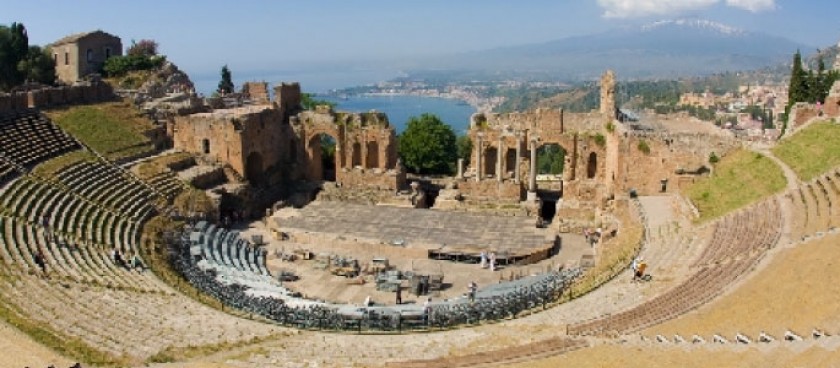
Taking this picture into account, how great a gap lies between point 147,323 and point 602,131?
32.6 metres

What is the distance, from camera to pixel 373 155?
50375 mm

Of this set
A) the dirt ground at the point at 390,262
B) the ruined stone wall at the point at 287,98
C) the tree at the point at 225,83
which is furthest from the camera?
the tree at the point at 225,83

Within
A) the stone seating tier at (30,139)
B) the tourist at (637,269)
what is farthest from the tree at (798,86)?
the stone seating tier at (30,139)

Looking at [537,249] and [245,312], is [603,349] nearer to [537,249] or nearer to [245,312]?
[245,312]

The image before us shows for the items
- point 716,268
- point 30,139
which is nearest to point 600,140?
point 716,268

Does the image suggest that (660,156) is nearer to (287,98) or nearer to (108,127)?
(287,98)

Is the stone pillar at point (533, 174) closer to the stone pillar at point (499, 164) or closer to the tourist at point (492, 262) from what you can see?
the stone pillar at point (499, 164)

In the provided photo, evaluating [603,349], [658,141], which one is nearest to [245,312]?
[603,349]

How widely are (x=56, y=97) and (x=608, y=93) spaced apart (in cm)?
3630

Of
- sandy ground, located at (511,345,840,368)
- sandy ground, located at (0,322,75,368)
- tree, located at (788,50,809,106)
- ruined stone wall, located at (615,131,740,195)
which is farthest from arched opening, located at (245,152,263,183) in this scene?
tree, located at (788,50,809,106)

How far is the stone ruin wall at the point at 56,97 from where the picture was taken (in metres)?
41.2

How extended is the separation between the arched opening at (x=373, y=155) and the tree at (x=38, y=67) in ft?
104

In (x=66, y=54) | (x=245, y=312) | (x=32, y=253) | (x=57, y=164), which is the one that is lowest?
(x=245, y=312)

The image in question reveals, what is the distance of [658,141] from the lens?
40938 mm
